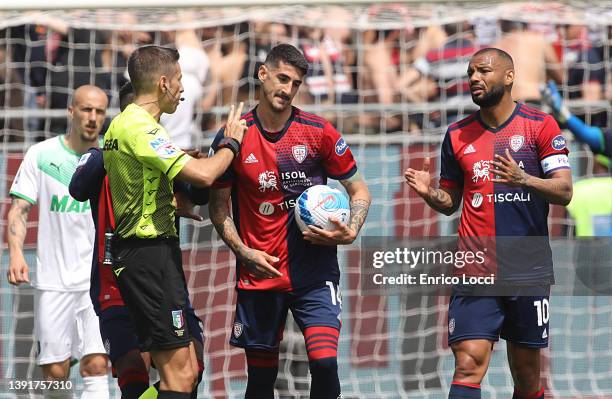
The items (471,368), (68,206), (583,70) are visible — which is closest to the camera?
(471,368)

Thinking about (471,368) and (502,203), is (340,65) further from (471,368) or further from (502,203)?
(471,368)

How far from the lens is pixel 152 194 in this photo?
590 centimetres

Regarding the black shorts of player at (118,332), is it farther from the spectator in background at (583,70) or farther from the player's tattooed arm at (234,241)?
the spectator in background at (583,70)

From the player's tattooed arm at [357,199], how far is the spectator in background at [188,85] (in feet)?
9.43

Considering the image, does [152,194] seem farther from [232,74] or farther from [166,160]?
[232,74]

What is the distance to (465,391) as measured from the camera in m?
6.43

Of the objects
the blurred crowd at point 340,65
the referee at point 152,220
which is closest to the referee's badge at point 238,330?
the referee at point 152,220

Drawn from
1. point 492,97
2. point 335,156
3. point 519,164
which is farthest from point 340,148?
point 519,164

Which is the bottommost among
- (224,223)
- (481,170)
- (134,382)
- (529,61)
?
(134,382)

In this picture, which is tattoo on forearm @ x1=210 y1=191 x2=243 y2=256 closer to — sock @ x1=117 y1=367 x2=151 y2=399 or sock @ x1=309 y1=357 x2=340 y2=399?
sock @ x1=309 y1=357 x2=340 y2=399

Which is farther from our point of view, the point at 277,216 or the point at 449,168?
the point at 449,168

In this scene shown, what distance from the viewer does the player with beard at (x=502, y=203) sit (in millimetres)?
6539

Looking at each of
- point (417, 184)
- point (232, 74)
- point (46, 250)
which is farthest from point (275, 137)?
point (232, 74)

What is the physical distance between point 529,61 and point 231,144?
4.55m
